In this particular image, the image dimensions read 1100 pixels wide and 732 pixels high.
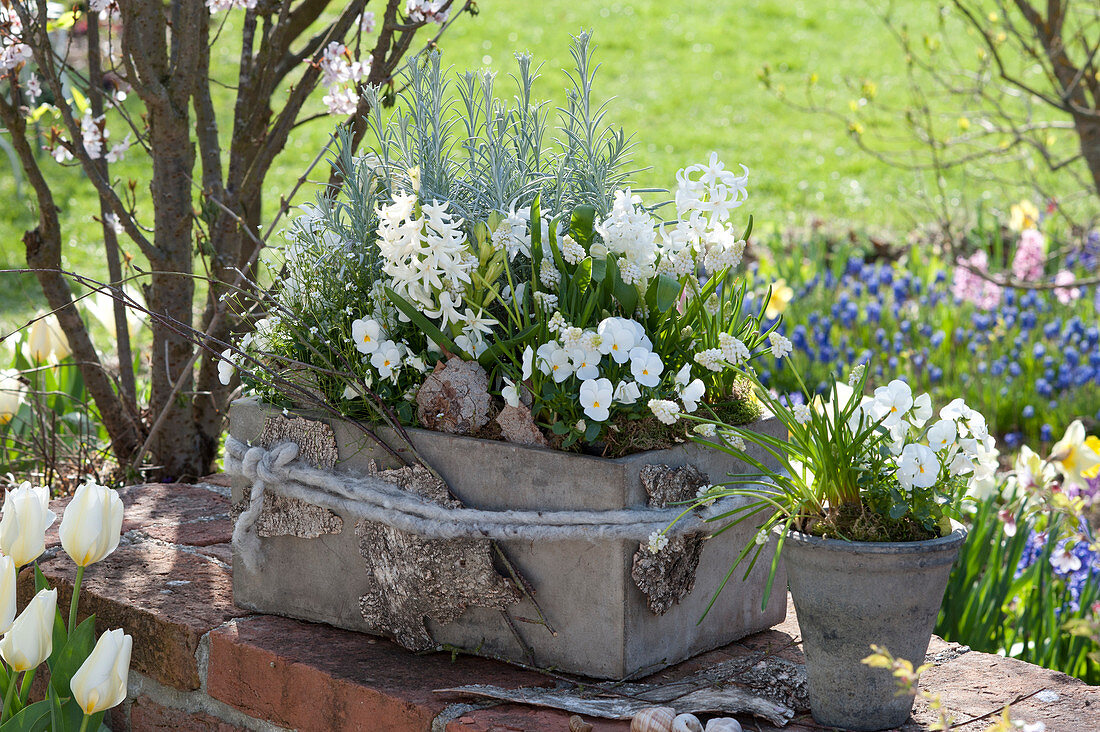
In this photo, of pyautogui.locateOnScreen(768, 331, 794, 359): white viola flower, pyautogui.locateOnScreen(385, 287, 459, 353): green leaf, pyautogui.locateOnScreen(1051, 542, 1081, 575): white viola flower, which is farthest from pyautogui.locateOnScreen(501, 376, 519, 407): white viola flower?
pyautogui.locateOnScreen(1051, 542, 1081, 575): white viola flower

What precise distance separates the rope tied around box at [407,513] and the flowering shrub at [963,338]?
2.44 m

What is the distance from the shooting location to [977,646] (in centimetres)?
199

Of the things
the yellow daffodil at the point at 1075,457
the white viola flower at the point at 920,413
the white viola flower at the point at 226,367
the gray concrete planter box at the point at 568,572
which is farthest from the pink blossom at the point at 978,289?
the white viola flower at the point at 226,367

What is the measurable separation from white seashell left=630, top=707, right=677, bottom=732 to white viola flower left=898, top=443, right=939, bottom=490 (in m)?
0.38

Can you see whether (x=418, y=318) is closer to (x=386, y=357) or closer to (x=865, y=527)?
(x=386, y=357)

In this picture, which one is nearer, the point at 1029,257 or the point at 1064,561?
the point at 1064,561

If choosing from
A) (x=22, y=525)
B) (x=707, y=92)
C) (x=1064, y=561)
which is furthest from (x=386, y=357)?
(x=707, y=92)

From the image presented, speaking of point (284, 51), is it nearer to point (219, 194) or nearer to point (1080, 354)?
point (219, 194)

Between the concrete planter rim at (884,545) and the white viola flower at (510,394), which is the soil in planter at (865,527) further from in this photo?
the white viola flower at (510,394)

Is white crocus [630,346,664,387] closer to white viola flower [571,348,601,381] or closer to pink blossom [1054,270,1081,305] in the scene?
white viola flower [571,348,601,381]

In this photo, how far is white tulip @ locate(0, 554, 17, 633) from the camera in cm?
129

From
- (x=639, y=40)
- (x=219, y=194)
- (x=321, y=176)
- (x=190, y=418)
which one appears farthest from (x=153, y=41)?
(x=639, y=40)

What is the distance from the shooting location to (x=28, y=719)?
1354mm

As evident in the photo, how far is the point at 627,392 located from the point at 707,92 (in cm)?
869
